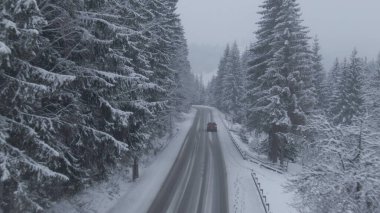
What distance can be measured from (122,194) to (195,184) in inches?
215

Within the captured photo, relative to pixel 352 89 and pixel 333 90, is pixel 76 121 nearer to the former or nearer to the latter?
pixel 352 89

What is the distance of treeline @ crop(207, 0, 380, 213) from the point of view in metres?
9.91

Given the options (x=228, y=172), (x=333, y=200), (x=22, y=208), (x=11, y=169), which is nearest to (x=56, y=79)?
(x=11, y=169)

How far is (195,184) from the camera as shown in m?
23.2

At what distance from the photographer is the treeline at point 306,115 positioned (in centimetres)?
991

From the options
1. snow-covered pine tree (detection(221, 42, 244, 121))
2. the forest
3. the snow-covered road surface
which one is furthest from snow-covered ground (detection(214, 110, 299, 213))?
snow-covered pine tree (detection(221, 42, 244, 121))

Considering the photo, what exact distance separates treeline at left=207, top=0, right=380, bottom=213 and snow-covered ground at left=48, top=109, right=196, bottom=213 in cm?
866

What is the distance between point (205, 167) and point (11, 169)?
21.3 m

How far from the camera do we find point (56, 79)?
28.5ft

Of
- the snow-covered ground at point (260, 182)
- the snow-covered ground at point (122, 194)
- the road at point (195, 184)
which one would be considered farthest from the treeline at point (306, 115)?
the snow-covered ground at point (122, 194)

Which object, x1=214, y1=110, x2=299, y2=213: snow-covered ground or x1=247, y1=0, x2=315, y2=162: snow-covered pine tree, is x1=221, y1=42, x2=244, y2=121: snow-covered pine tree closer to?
x1=214, y1=110, x2=299, y2=213: snow-covered ground

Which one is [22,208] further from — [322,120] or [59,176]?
[322,120]

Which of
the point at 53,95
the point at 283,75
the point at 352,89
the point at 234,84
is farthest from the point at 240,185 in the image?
the point at 234,84

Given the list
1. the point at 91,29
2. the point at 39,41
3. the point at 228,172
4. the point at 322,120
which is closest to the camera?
the point at 39,41
